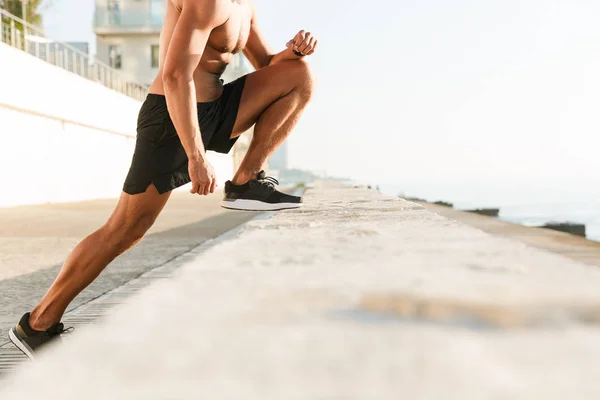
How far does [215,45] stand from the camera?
342 cm

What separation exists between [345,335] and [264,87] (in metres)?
2.54

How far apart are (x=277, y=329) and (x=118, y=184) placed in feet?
90.6

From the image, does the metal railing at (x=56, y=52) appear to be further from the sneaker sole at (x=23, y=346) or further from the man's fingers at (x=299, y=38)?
the sneaker sole at (x=23, y=346)

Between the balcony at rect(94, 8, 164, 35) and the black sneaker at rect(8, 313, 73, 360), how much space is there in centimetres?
4396

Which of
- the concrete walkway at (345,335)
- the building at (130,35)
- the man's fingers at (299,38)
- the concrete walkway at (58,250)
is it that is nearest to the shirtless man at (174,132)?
the man's fingers at (299,38)

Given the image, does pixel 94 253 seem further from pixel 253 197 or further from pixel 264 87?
pixel 264 87

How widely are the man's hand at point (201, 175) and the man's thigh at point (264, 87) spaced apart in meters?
0.68

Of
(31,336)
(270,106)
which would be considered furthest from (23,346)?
(270,106)

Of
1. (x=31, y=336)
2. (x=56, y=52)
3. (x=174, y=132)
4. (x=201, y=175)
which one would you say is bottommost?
(x=31, y=336)

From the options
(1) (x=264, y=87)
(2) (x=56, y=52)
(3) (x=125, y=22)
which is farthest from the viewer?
(3) (x=125, y=22)

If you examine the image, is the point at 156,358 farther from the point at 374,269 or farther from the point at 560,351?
the point at 374,269

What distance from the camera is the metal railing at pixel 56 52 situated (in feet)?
65.2

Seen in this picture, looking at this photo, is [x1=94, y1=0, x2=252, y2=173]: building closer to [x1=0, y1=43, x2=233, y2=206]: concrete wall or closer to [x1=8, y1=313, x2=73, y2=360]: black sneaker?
[x1=0, y1=43, x2=233, y2=206]: concrete wall

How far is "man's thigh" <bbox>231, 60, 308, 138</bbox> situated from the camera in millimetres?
3693
